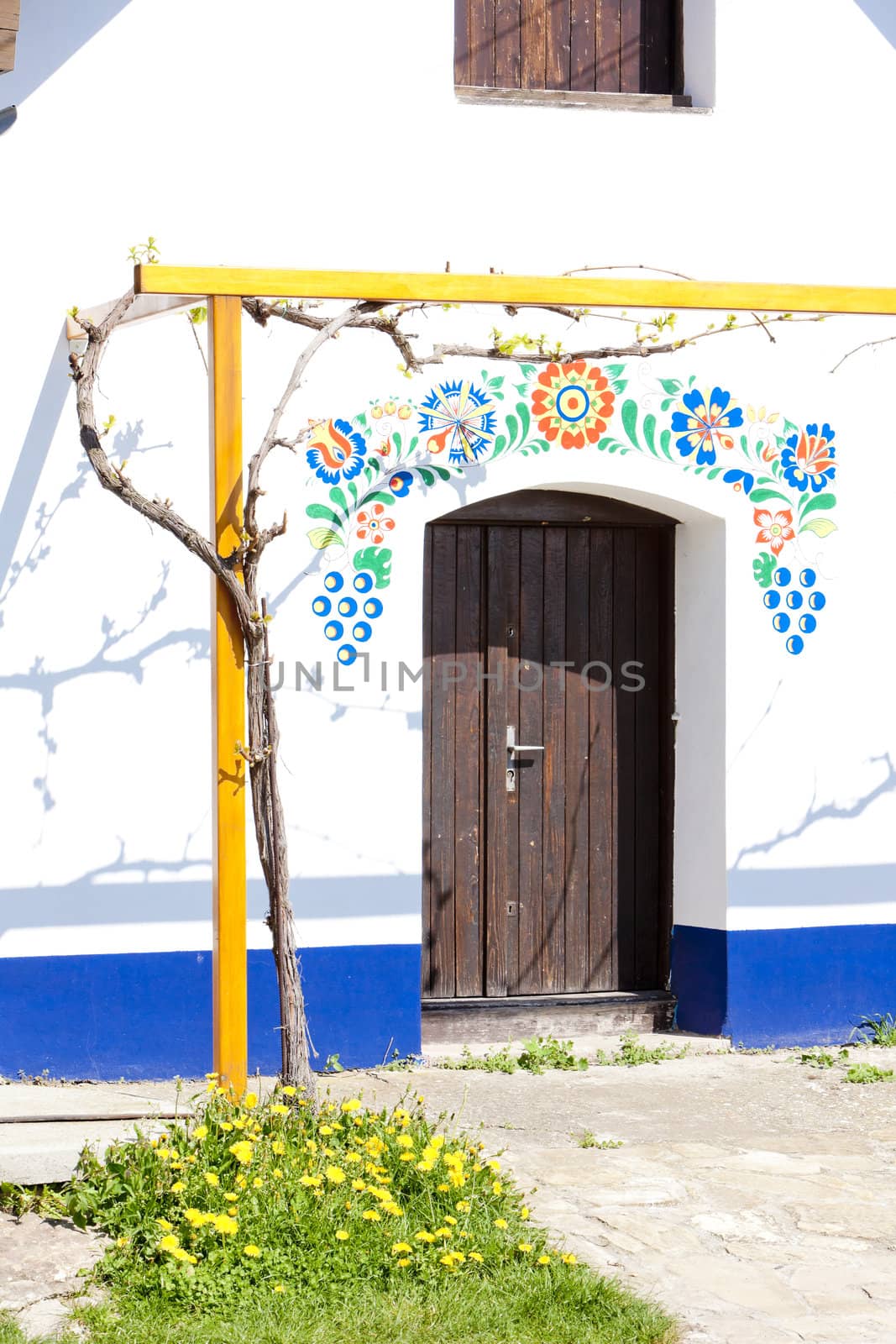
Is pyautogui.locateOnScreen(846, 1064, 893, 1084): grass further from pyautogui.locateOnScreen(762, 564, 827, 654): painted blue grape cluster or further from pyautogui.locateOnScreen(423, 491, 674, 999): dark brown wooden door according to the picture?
pyautogui.locateOnScreen(762, 564, 827, 654): painted blue grape cluster

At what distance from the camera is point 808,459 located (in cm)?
671

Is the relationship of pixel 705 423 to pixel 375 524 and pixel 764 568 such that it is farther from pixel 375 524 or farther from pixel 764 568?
pixel 375 524

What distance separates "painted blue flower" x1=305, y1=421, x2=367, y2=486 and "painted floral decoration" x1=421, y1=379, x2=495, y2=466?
283mm

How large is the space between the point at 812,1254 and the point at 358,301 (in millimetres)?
3216

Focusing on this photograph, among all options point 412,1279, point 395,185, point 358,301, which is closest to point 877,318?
point 395,185

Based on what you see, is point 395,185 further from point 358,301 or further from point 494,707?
point 494,707

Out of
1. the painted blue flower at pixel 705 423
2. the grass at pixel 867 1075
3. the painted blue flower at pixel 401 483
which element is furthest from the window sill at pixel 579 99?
the grass at pixel 867 1075

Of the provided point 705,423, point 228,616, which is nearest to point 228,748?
point 228,616

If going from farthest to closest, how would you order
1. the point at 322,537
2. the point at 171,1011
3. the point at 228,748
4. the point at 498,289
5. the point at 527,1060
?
the point at 527,1060
the point at 322,537
the point at 171,1011
the point at 498,289
the point at 228,748

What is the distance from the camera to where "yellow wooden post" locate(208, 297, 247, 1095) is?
460 centimetres

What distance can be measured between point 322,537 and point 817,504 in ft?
6.95

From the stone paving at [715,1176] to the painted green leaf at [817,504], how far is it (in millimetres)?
2270

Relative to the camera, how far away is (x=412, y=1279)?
3889 millimetres

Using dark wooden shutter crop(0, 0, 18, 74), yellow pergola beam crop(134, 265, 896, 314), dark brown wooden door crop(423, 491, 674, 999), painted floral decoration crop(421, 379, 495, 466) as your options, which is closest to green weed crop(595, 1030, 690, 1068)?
dark brown wooden door crop(423, 491, 674, 999)
